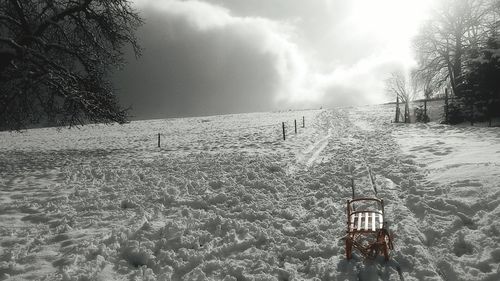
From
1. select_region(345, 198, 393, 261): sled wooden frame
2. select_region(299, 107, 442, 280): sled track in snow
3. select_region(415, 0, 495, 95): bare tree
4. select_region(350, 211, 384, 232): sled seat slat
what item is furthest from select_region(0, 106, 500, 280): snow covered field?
select_region(415, 0, 495, 95): bare tree

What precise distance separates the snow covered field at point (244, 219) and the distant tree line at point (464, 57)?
1089 cm

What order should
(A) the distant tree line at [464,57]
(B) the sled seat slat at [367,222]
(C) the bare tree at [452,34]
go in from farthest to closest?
(C) the bare tree at [452,34] → (A) the distant tree line at [464,57] → (B) the sled seat slat at [367,222]

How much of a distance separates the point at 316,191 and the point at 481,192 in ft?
13.9

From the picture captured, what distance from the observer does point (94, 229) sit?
7676mm

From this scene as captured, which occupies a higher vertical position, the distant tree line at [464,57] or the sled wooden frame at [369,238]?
the distant tree line at [464,57]

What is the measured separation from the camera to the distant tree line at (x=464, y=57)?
22844 mm

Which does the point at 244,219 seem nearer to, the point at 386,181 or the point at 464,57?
the point at 386,181

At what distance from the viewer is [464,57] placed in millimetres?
29031

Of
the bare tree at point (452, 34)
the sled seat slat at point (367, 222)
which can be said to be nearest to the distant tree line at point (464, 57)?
the bare tree at point (452, 34)

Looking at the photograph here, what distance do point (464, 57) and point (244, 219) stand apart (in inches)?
1136

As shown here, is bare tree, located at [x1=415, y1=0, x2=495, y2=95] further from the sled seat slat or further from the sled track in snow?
the sled seat slat

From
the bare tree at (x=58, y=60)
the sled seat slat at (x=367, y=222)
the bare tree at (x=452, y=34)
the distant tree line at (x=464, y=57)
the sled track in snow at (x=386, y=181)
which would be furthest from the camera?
the bare tree at (x=452, y=34)

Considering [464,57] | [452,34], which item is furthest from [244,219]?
[452,34]

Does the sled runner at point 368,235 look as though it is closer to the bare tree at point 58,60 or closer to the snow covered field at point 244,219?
the snow covered field at point 244,219
